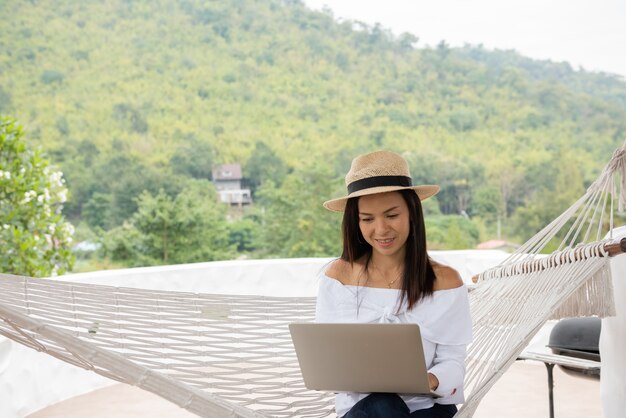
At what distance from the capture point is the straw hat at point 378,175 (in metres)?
1.67

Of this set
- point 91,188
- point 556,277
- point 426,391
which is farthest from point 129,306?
point 91,188

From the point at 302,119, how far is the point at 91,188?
366 centimetres

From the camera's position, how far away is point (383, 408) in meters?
1.54

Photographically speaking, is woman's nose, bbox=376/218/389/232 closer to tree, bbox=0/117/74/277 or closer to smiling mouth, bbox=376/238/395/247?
smiling mouth, bbox=376/238/395/247

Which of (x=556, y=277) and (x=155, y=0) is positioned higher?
(x=155, y=0)

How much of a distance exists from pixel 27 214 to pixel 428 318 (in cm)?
339

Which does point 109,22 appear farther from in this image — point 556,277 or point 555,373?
point 556,277

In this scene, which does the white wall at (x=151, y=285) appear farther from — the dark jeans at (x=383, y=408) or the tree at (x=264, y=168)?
the tree at (x=264, y=168)

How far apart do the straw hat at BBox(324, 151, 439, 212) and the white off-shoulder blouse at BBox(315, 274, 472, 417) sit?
0.20 metres

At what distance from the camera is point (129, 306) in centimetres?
194

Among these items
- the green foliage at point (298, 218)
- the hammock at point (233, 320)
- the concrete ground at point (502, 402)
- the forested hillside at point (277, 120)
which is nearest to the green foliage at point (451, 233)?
the forested hillside at point (277, 120)

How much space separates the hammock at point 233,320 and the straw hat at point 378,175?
392mm

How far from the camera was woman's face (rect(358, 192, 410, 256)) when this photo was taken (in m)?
1.67

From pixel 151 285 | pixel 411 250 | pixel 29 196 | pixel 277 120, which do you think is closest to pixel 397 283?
pixel 411 250
